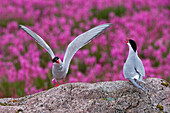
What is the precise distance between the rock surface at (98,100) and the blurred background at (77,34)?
1985mm

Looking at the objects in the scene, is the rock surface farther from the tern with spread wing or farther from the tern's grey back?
the tern with spread wing

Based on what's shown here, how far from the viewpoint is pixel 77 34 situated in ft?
31.3

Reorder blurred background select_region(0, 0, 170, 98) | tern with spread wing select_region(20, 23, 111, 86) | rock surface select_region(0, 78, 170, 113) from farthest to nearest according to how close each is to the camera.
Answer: blurred background select_region(0, 0, 170, 98)
tern with spread wing select_region(20, 23, 111, 86)
rock surface select_region(0, 78, 170, 113)

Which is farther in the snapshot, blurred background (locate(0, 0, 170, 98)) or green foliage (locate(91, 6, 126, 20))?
green foliage (locate(91, 6, 126, 20))

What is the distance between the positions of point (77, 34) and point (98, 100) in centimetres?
626

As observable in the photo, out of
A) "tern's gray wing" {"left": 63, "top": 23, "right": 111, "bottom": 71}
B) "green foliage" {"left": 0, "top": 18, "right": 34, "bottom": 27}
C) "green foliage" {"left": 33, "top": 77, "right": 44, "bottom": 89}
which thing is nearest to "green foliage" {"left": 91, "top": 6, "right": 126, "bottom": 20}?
"green foliage" {"left": 0, "top": 18, "right": 34, "bottom": 27}

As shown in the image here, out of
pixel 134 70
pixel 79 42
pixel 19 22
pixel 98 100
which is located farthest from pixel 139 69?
pixel 19 22

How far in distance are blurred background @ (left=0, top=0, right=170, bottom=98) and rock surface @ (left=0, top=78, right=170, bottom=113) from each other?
198cm

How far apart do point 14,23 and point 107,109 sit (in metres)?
8.01

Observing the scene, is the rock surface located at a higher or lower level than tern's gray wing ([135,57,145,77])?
lower

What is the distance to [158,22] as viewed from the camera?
380 inches

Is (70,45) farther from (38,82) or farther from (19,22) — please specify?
(19,22)

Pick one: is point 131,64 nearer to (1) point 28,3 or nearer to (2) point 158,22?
(2) point 158,22

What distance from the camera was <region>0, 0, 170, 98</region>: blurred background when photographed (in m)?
6.61
